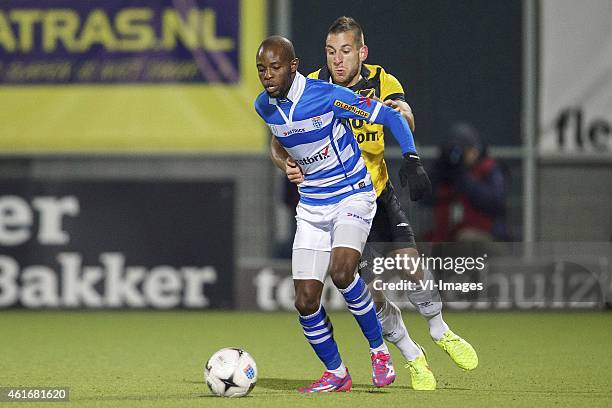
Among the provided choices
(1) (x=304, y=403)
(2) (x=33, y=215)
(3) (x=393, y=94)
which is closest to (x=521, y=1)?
(2) (x=33, y=215)

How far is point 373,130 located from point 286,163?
0.68 metres

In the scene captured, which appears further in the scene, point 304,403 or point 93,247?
point 93,247

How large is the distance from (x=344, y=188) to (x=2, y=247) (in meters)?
6.36

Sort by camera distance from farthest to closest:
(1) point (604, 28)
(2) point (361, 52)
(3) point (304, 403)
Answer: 1. (1) point (604, 28)
2. (2) point (361, 52)
3. (3) point (304, 403)

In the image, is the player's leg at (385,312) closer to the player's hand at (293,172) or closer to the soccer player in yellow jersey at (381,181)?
the soccer player in yellow jersey at (381,181)

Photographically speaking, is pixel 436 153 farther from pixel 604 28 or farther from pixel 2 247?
pixel 2 247

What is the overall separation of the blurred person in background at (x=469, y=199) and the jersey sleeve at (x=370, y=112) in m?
5.97

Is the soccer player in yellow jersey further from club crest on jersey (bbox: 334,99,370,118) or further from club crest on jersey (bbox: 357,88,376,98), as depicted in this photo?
club crest on jersey (bbox: 334,99,370,118)

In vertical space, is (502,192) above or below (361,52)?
below

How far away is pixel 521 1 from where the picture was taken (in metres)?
13.1

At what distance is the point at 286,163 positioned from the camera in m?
6.73

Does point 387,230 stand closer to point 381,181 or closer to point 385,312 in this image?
point 381,181

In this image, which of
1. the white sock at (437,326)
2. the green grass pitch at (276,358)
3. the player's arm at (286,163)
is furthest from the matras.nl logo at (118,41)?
the white sock at (437,326)

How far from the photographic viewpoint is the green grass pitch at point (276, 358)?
6.43 metres
